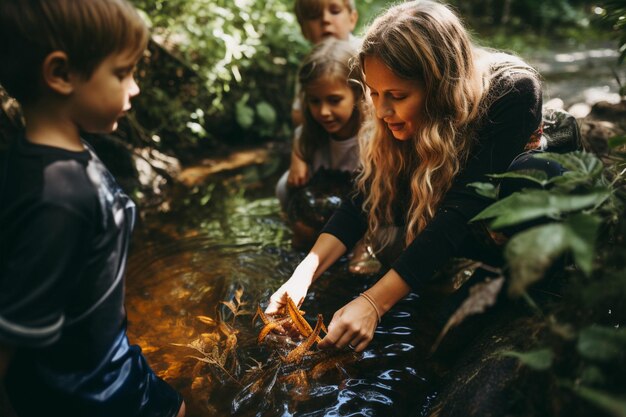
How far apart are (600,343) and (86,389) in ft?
4.69

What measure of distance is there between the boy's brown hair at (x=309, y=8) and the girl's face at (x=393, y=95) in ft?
7.16

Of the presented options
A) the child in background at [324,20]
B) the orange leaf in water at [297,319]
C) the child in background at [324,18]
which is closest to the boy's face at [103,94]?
the orange leaf in water at [297,319]

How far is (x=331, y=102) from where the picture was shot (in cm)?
322

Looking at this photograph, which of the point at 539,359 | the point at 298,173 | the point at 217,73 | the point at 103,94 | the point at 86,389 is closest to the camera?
the point at 539,359

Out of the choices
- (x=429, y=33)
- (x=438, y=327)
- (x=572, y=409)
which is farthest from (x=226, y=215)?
(x=572, y=409)

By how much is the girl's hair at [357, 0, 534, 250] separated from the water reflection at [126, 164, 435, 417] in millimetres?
620

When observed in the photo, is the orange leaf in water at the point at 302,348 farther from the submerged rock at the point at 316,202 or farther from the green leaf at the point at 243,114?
the green leaf at the point at 243,114

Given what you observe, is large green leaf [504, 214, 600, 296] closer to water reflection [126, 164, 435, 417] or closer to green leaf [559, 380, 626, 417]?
Answer: green leaf [559, 380, 626, 417]

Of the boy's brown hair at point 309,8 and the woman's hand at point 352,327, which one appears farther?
the boy's brown hair at point 309,8

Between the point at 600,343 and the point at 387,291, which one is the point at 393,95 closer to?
the point at 387,291

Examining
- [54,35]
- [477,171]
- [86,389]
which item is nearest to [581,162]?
[477,171]

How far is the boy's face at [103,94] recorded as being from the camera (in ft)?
4.35

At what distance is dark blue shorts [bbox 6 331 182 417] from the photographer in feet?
4.75

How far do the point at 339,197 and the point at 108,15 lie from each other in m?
2.22
